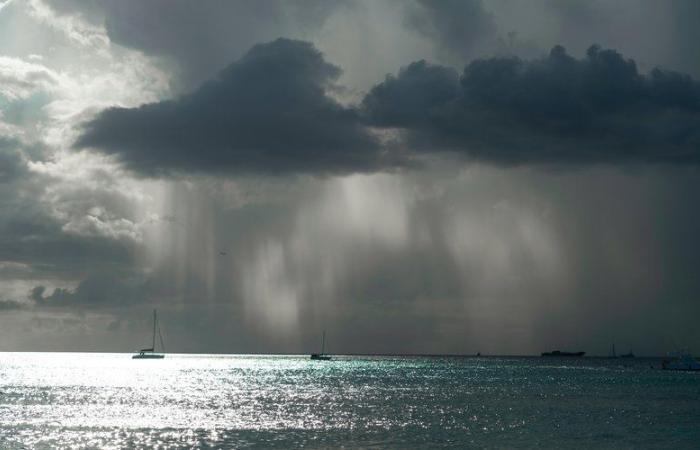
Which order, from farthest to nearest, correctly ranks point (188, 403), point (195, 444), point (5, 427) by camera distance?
point (188, 403)
point (5, 427)
point (195, 444)

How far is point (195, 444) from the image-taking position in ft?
281

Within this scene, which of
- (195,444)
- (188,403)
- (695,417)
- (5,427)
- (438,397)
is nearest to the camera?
(195,444)

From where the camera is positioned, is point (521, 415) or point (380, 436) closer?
point (380, 436)

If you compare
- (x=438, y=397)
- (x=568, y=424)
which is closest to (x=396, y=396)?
(x=438, y=397)

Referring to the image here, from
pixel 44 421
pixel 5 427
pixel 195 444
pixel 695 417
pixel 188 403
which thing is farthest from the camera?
pixel 188 403

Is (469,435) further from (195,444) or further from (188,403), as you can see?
(188,403)

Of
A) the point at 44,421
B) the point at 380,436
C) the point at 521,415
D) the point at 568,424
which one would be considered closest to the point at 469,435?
the point at 380,436

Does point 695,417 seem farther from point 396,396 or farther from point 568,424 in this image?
point 396,396

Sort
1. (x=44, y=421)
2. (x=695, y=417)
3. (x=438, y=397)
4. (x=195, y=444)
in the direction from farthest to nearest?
(x=438, y=397) → (x=695, y=417) → (x=44, y=421) → (x=195, y=444)

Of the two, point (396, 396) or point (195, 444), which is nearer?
point (195, 444)

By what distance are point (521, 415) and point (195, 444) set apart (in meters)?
52.6

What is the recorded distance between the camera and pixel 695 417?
118 metres

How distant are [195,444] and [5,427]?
→ 2875cm

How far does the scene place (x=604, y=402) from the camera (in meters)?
147
